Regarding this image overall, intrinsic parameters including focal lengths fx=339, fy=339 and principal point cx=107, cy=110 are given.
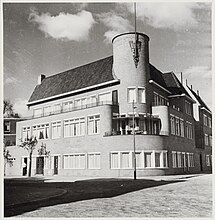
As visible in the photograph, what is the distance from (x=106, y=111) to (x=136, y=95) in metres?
2.37

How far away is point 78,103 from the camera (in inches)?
979

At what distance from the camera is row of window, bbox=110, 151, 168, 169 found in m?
20.9

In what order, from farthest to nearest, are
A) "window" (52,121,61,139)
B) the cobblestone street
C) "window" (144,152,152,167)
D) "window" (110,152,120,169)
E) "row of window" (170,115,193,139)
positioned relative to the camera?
1. "row of window" (170,115,193,139)
2. "window" (52,121,61,139)
3. "window" (110,152,120,169)
4. "window" (144,152,152,167)
5. the cobblestone street

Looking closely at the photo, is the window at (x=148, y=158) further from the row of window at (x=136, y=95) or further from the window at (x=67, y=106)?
the window at (x=67, y=106)

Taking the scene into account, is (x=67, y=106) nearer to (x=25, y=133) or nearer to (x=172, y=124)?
(x=172, y=124)

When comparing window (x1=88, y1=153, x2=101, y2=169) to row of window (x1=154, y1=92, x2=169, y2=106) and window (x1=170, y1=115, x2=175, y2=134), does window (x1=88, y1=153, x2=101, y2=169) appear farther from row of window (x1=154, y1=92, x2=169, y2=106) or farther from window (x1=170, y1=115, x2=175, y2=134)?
row of window (x1=154, y1=92, x2=169, y2=106)

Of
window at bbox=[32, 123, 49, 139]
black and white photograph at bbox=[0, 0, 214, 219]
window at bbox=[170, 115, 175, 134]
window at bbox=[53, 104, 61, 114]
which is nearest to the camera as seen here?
black and white photograph at bbox=[0, 0, 214, 219]

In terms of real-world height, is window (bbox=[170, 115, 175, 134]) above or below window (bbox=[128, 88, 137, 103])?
below

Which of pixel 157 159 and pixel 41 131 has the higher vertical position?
pixel 41 131

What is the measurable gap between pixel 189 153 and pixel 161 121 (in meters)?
3.26

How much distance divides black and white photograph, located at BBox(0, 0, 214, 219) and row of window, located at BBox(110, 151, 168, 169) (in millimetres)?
62

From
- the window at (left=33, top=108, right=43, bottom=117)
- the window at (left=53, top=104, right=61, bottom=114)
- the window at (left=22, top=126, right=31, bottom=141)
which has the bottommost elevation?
the window at (left=22, top=126, right=31, bottom=141)

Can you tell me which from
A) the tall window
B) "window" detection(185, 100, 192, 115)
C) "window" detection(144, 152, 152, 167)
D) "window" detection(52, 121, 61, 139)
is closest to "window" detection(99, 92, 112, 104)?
"window" detection(52, 121, 61, 139)

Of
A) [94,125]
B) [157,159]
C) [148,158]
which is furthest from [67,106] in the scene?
[157,159]
